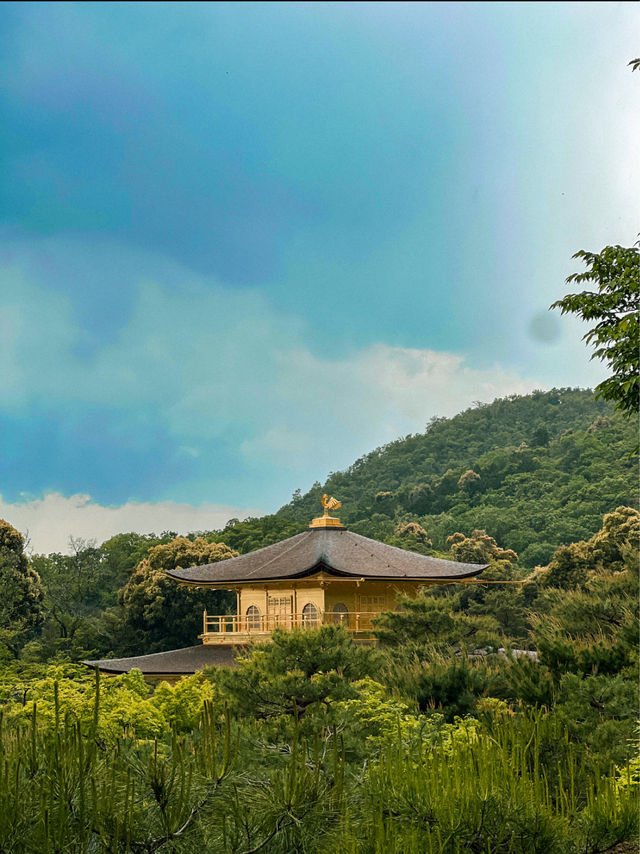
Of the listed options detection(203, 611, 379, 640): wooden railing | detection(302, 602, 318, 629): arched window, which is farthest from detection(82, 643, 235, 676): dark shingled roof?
detection(302, 602, 318, 629): arched window

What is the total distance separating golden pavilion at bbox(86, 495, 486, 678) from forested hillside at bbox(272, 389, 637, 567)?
894 centimetres

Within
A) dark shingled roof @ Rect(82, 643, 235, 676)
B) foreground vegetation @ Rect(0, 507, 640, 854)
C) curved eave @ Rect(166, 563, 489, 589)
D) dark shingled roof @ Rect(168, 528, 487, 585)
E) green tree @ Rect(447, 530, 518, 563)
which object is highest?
green tree @ Rect(447, 530, 518, 563)

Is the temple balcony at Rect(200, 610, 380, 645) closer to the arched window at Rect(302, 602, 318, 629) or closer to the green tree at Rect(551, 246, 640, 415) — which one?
the arched window at Rect(302, 602, 318, 629)

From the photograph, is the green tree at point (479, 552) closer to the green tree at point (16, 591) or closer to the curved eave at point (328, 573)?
the curved eave at point (328, 573)

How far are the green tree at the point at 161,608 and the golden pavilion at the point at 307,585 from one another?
673 cm

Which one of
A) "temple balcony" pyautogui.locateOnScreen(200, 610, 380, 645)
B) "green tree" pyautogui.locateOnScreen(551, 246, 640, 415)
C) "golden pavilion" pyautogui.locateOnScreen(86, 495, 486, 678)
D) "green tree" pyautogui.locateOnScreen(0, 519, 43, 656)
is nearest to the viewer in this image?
"green tree" pyautogui.locateOnScreen(551, 246, 640, 415)

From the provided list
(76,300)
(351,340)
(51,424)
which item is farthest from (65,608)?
(351,340)

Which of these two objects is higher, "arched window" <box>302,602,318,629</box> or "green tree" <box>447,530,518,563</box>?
"green tree" <box>447,530,518,563</box>

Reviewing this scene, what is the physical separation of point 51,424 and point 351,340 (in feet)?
39.5

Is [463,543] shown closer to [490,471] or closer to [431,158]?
[490,471]

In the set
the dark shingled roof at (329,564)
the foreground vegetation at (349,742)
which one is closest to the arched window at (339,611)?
the dark shingled roof at (329,564)

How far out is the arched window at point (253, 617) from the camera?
18.2m

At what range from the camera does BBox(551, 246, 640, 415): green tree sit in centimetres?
785

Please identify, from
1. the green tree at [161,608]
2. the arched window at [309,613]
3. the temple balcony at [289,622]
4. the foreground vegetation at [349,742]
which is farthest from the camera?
the green tree at [161,608]
